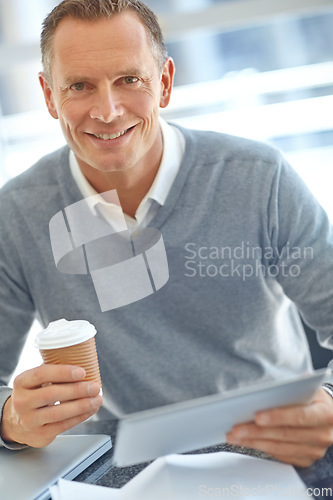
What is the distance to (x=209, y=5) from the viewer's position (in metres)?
2.55

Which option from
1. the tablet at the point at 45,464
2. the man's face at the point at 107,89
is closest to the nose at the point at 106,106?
the man's face at the point at 107,89

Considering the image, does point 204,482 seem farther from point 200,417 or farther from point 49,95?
point 49,95

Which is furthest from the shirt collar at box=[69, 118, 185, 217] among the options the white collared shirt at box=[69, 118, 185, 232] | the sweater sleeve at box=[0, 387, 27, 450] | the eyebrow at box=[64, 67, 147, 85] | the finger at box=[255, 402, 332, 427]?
the finger at box=[255, 402, 332, 427]

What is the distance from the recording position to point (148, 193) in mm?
1446

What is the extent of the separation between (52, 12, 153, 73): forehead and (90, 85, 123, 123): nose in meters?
0.06

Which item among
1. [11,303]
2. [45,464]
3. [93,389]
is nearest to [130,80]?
[11,303]

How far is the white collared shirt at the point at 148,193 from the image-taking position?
145 cm

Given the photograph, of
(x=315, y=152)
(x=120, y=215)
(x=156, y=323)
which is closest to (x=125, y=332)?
(x=156, y=323)

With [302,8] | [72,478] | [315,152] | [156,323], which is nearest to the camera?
[72,478]

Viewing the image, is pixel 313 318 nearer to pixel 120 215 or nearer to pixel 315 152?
pixel 120 215

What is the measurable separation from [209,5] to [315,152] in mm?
815

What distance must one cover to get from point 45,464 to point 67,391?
0.44 ft

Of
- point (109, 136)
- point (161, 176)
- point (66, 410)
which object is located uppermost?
point (109, 136)

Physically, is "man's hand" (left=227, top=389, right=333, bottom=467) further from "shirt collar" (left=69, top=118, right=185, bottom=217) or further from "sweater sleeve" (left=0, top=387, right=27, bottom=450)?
"shirt collar" (left=69, top=118, right=185, bottom=217)
